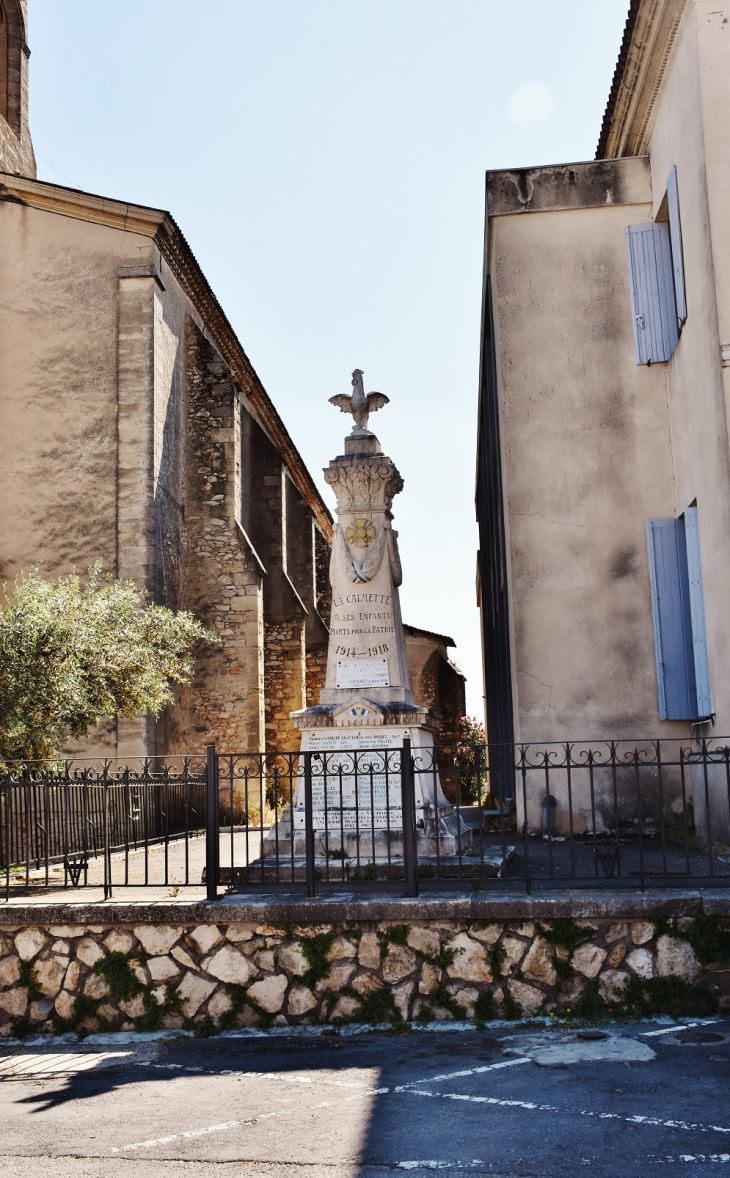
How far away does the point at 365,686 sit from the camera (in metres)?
9.77

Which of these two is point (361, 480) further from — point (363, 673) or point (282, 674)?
point (282, 674)

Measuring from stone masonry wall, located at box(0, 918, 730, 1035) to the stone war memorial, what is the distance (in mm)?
2093

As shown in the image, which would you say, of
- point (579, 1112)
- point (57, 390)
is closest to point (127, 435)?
point (57, 390)

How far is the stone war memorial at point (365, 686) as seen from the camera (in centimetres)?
906

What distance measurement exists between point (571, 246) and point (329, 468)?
459 cm

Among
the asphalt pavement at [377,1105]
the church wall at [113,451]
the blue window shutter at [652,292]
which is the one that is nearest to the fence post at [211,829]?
the asphalt pavement at [377,1105]

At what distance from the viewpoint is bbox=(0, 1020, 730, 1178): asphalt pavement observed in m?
4.34

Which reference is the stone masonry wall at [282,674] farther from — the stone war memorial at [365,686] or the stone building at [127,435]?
the stone war memorial at [365,686]

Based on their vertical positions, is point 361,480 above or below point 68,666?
above

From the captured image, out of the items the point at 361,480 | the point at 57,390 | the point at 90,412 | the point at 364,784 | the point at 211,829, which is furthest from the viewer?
the point at 57,390

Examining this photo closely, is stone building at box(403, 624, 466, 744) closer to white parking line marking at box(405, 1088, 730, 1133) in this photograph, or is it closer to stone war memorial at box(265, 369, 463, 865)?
stone war memorial at box(265, 369, 463, 865)

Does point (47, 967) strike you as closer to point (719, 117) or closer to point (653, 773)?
point (653, 773)

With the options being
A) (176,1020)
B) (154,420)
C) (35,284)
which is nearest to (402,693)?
(176,1020)

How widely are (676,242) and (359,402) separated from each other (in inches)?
141
